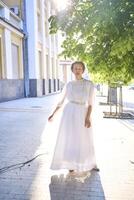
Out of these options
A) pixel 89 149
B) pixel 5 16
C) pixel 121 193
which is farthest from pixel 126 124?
pixel 5 16

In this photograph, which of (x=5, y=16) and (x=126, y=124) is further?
(x=5, y=16)

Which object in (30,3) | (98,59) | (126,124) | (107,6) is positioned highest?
(30,3)

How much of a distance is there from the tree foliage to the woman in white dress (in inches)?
11.0

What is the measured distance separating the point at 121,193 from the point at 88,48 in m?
2.12

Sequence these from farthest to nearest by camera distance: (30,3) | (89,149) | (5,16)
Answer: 1. (30,3)
2. (5,16)
3. (89,149)

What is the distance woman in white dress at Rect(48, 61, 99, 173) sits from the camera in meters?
5.35

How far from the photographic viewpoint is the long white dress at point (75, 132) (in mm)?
5352

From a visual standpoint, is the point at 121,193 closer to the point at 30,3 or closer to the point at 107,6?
the point at 107,6

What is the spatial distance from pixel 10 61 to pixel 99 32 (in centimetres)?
2015

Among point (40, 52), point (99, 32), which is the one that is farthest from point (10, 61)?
point (99, 32)

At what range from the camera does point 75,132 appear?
211 inches

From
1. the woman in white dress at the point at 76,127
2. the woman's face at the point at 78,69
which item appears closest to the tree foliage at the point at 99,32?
the woman's face at the point at 78,69

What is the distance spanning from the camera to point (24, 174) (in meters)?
5.47

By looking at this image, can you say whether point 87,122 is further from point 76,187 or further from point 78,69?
point 76,187
